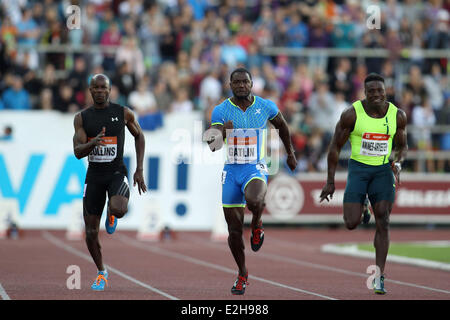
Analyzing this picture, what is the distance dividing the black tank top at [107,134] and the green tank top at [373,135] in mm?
2863

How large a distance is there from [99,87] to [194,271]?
14.3ft

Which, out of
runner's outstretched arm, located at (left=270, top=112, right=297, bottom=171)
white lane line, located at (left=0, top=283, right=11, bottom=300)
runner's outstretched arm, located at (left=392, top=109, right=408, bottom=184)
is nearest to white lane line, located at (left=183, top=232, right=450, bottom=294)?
runner's outstretched arm, located at (left=392, top=109, right=408, bottom=184)

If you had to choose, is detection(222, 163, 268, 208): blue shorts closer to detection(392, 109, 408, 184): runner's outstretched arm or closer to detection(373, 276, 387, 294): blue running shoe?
detection(392, 109, 408, 184): runner's outstretched arm

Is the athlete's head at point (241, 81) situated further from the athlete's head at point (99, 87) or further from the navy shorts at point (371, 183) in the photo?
the navy shorts at point (371, 183)

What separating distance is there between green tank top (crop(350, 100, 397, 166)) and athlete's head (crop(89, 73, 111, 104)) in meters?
3.04

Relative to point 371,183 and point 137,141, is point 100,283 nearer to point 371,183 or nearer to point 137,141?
point 137,141

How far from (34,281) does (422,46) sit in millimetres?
19381

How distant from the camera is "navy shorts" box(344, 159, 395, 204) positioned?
12133 millimetres

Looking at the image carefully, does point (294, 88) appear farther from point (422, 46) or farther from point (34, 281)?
point (34, 281)

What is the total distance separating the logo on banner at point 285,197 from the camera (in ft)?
83.8

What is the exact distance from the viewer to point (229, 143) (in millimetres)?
11844

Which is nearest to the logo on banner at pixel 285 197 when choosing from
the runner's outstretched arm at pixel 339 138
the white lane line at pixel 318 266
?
the white lane line at pixel 318 266

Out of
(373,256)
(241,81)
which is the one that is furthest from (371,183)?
(373,256)
